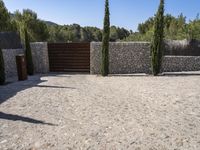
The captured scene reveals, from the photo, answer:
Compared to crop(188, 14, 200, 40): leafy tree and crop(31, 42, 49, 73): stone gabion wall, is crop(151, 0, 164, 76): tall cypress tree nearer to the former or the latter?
crop(188, 14, 200, 40): leafy tree

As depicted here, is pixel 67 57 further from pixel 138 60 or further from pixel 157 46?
pixel 157 46

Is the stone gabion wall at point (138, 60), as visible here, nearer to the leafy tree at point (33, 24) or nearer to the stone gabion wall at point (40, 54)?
the stone gabion wall at point (40, 54)

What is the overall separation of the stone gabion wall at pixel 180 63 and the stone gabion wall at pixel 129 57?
38.5 inches

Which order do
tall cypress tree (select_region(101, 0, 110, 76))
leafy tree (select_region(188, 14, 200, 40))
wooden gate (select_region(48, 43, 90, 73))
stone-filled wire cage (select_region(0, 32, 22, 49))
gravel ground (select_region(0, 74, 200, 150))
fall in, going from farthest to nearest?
1. leafy tree (select_region(188, 14, 200, 40))
2. stone-filled wire cage (select_region(0, 32, 22, 49))
3. wooden gate (select_region(48, 43, 90, 73))
4. tall cypress tree (select_region(101, 0, 110, 76))
5. gravel ground (select_region(0, 74, 200, 150))

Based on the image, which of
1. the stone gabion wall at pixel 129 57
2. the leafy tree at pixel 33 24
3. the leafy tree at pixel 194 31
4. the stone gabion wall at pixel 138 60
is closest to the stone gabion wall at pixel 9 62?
the stone gabion wall at pixel 129 57

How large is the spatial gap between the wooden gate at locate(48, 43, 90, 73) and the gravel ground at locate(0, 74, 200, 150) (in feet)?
21.4

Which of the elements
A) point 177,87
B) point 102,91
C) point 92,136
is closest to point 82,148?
point 92,136

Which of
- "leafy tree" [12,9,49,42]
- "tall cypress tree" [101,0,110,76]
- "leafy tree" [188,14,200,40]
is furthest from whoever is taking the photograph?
"leafy tree" [12,9,49,42]

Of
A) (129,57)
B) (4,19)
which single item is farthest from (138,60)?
(4,19)

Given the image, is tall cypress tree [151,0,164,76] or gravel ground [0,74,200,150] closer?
gravel ground [0,74,200,150]

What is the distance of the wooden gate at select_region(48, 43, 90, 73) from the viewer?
1606 cm

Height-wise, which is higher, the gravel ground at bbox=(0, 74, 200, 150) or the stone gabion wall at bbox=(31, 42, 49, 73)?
the stone gabion wall at bbox=(31, 42, 49, 73)

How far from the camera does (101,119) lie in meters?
6.02

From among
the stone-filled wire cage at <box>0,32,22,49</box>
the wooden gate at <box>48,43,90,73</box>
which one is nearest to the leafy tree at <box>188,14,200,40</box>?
the wooden gate at <box>48,43,90,73</box>
